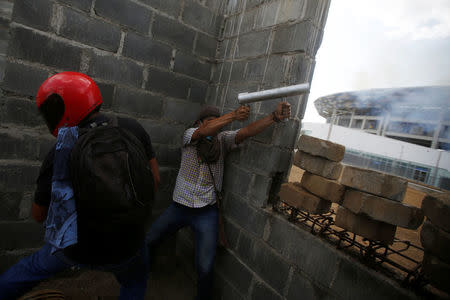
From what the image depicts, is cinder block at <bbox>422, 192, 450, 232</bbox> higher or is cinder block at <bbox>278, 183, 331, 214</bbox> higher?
cinder block at <bbox>422, 192, 450, 232</bbox>

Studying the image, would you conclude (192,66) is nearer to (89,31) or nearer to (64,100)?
(89,31)

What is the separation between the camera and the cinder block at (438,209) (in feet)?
3.77

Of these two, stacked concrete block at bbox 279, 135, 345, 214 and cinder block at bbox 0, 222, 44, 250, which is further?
cinder block at bbox 0, 222, 44, 250

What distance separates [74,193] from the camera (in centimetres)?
122

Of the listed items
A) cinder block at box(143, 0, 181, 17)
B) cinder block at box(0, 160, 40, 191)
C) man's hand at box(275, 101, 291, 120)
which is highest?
cinder block at box(143, 0, 181, 17)

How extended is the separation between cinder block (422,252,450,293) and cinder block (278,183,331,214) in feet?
2.15

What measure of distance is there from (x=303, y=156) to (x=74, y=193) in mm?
1640

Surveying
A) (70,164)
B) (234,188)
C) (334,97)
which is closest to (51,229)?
(70,164)

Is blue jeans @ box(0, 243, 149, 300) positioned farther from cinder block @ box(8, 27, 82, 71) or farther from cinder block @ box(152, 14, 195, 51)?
cinder block @ box(152, 14, 195, 51)

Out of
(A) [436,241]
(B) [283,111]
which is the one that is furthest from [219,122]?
(A) [436,241]

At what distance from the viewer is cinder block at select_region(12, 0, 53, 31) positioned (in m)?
1.90

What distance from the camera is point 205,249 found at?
7.35 feet

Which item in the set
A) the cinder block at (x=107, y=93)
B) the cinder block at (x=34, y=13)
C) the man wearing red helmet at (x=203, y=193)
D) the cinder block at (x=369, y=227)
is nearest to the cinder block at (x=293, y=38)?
the man wearing red helmet at (x=203, y=193)

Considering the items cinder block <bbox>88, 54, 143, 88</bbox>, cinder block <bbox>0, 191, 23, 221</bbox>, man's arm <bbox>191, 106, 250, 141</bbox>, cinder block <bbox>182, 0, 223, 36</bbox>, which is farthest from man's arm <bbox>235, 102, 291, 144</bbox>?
cinder block <bbox>0, 191, 23, 221</bbox>
